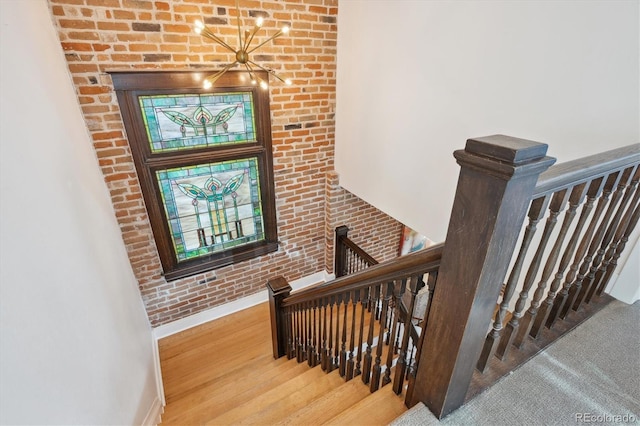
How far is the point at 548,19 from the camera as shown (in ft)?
4.70

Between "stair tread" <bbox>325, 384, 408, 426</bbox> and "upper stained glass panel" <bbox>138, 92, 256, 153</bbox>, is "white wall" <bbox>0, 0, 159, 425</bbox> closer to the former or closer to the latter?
"upper stained glass panel" <bbox>138, 92, 256, 153</bbox>

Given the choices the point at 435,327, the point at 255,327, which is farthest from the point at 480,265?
the point at 255,327

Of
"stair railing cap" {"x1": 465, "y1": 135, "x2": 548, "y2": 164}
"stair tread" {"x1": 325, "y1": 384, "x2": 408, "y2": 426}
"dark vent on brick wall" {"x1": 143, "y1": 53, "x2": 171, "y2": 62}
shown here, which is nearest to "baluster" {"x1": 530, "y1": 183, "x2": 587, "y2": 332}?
"stair railing cap" {"x1": 465, "y1": 135, "x2": 548, "y2": 164}

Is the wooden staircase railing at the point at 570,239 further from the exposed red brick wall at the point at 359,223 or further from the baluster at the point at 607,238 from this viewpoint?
the exposed red brick wall at the point at 359,223

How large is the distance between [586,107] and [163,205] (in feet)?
9.79

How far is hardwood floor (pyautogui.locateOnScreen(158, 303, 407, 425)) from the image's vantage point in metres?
1.63

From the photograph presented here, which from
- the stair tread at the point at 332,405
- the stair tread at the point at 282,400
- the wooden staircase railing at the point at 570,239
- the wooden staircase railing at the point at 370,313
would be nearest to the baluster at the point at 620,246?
the wooden staircase railing at the point at 570,239

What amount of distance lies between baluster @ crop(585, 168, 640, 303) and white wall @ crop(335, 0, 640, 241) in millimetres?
358

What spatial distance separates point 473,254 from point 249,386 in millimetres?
2487

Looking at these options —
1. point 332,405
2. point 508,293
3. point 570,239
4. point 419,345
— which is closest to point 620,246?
point 570,239

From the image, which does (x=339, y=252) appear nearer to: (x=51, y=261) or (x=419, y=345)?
(x=419, y=345)

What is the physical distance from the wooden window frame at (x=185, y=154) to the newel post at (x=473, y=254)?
235 cm

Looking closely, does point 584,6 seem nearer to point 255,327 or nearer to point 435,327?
point 435,327

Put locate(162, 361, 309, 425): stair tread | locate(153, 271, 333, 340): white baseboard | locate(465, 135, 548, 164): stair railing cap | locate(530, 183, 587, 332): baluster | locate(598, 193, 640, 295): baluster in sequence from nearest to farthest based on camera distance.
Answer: locate(465, 135, 548, 164): stair railing cap < locate(530, 183, 587, 332): baluster < locate(598, 193, 640, 295): baluster < locate(162, 361, 309, 425): stair tread < locate(153, 271, 333, 340): white baseboard
